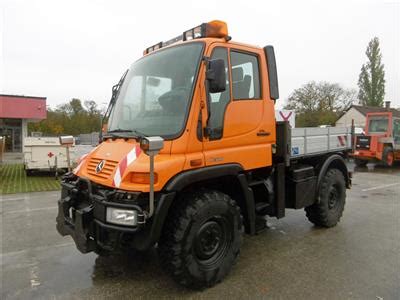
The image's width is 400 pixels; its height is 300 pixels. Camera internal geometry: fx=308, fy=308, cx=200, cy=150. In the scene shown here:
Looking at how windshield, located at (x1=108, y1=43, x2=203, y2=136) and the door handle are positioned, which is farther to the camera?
the door handle

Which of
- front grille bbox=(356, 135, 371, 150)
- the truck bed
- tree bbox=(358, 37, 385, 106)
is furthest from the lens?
tree bbox=(358, 37, 385, 106)

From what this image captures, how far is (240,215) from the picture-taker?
3441 mm

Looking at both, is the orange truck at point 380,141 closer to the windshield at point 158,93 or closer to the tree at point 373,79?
the windshield at point 158,93

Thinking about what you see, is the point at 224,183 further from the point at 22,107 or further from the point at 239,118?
the point at 22,107

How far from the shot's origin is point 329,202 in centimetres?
516

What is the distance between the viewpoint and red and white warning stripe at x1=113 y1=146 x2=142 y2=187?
2.84 meters

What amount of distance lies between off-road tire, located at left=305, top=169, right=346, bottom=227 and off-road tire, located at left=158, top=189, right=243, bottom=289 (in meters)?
2.06

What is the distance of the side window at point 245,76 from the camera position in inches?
137

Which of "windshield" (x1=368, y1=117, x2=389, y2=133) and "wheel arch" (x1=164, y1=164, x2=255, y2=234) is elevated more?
"windshield" (x1=368, y1=117, x2=389, y2=133)

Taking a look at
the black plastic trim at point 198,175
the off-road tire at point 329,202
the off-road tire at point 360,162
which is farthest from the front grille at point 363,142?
the black plastic trim at point 198,175

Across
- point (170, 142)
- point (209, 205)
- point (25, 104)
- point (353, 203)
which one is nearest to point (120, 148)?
point (170, 142)

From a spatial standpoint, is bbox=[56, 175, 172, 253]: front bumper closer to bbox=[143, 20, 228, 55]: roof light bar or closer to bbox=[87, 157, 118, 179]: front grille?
bbox=[87, 157, 118, 179]: front grille

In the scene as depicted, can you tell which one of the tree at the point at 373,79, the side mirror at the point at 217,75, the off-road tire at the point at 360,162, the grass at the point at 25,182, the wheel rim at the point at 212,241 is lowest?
the grass at the point at 25,182

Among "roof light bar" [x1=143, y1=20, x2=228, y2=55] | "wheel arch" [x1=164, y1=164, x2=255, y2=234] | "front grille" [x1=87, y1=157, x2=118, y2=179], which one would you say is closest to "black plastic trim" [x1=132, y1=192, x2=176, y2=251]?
"wheel arch" [x1=164, y1=164, x2=255, y2=234]
